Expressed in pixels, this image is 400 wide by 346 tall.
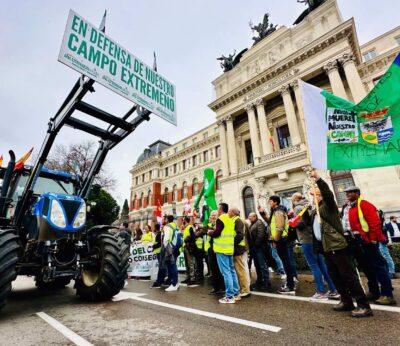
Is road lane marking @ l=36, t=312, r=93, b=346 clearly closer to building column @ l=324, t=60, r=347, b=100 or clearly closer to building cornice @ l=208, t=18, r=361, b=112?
building column @ l=324, t=60, r=347, b=100

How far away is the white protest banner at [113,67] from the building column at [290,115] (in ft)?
46.4

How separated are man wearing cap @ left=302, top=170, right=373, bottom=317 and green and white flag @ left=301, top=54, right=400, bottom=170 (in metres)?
0.71

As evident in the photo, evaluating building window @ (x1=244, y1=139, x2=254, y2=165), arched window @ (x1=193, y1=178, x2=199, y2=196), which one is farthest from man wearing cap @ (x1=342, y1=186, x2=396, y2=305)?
arched window @ (x1=193, y1=178, x2=199, y2=196)

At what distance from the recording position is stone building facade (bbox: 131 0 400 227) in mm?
14773

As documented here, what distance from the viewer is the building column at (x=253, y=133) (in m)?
18.6

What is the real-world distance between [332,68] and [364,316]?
57.5 feet

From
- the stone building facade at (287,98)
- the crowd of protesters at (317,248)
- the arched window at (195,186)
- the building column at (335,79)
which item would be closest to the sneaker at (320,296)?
the crowd of protesters at (317,248)

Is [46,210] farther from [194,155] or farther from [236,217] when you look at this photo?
[194,155]

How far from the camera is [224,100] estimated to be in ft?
73.3

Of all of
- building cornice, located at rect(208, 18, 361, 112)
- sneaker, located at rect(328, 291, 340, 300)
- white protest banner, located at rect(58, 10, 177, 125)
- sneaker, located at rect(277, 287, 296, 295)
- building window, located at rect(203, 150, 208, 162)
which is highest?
building cornice, located at rect(208, 18, 361, 112)

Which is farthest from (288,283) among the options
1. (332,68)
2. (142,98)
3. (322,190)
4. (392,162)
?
(332,68)

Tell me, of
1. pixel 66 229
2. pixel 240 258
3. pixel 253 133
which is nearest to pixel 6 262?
pixel 66 229

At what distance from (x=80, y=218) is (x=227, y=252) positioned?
277 centimetres

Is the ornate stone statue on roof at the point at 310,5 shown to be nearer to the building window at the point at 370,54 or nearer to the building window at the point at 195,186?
the building window at the point at 370,54
